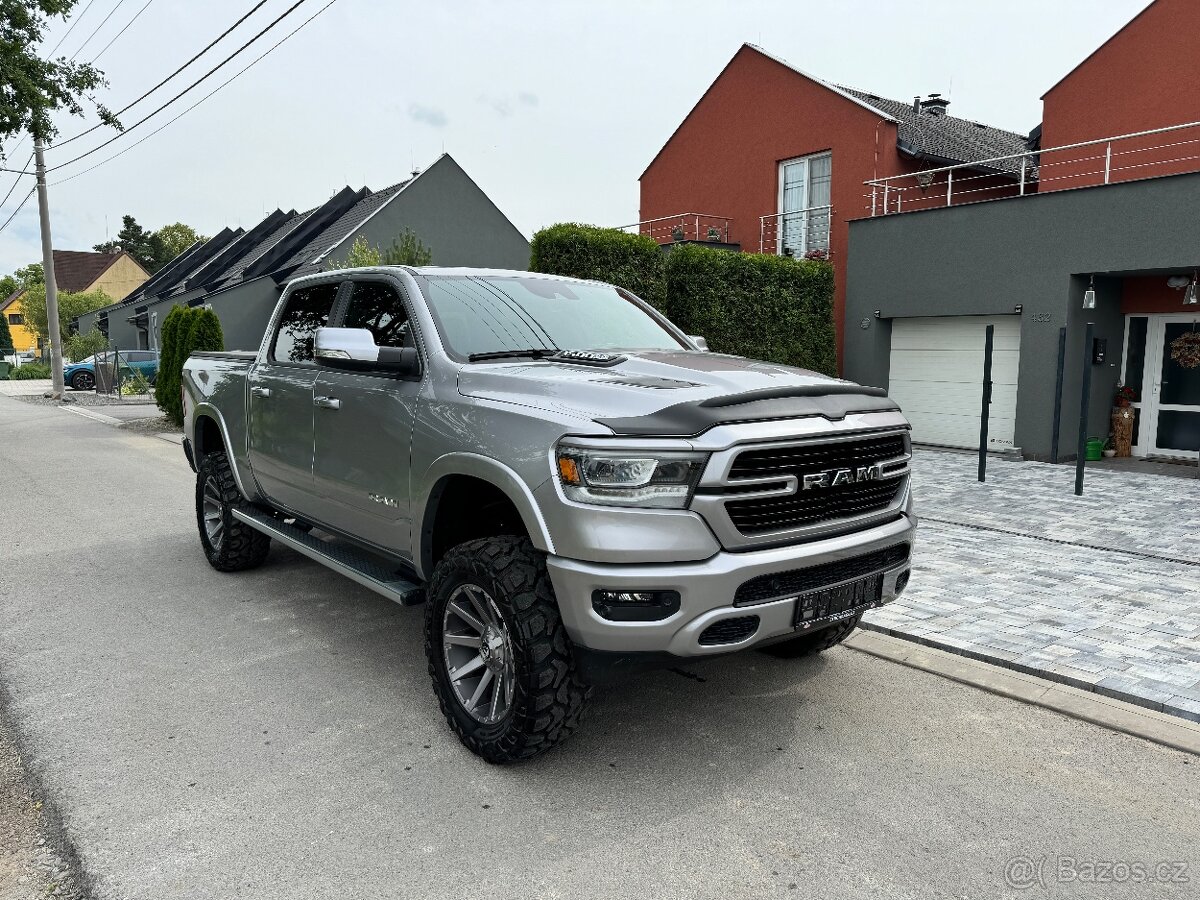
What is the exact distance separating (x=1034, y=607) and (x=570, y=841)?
3.85m

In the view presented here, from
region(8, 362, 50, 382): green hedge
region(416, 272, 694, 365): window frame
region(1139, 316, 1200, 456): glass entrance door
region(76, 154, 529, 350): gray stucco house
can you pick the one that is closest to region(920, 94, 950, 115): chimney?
region(1139, 316, 1200, 456): glass entrance door

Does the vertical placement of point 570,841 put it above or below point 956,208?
below

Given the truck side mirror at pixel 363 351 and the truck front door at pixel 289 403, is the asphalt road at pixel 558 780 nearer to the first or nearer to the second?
the truck front door at pixel 289 403

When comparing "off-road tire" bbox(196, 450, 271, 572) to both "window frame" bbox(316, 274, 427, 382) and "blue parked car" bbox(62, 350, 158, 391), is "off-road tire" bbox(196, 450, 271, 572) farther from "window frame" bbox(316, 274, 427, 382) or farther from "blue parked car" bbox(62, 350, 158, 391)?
"blue parked car" bbox(62, 350, 158, 391)

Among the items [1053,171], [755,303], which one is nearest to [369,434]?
[755,303]

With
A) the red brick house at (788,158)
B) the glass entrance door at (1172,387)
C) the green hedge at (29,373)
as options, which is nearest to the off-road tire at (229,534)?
the red brick house at (788,158)

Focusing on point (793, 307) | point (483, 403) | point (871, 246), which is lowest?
point (483, 403)

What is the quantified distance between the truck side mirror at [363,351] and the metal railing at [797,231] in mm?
14149

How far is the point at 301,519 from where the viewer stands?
4.95 m

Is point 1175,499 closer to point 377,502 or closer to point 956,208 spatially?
point 956,208

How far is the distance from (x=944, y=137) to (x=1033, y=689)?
16.9m

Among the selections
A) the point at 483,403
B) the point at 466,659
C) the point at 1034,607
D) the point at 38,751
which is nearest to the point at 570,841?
the point at 466,659

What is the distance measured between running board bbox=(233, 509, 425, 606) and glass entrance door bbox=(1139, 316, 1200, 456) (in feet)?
42.5

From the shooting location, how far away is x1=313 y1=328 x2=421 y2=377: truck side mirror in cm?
371
